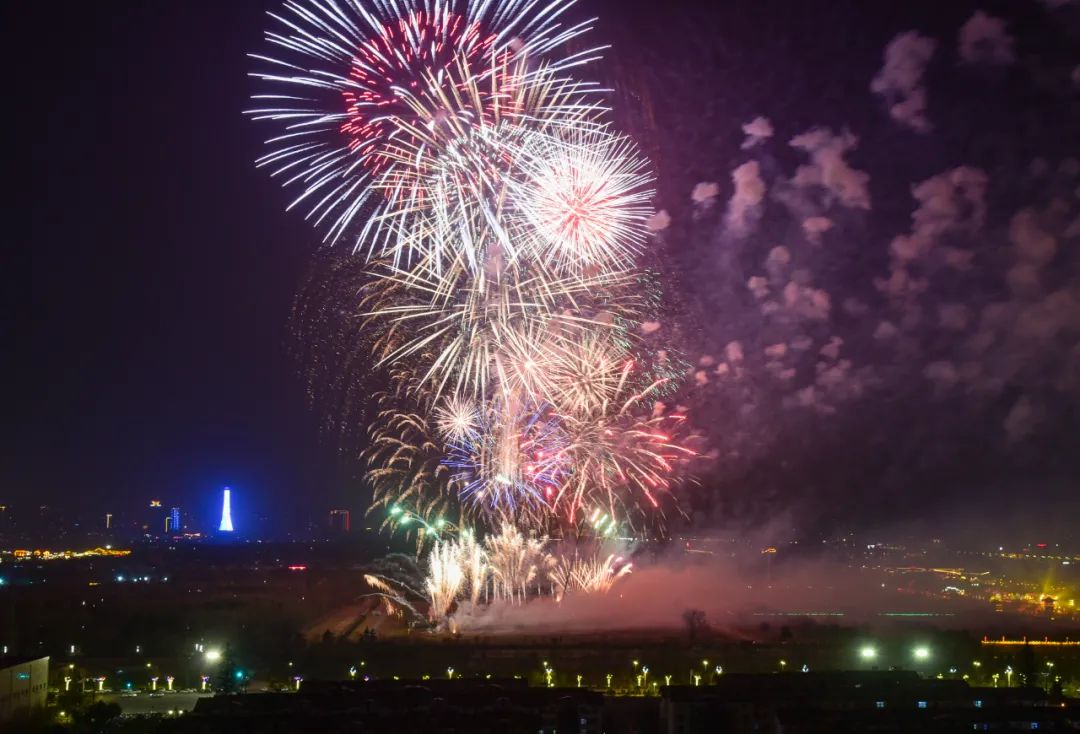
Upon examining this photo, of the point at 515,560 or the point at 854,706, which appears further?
the point at 515,560

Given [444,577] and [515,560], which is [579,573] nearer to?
[515,560]

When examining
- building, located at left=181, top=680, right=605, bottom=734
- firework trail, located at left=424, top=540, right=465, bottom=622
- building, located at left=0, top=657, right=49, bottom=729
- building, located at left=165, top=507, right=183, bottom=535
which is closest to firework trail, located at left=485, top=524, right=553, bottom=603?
firework trail, located at left=424, top=540, right=465, bottom=622

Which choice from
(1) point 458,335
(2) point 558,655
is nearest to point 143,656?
(2) point 558,655

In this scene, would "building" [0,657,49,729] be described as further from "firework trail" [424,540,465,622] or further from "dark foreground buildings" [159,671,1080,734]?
"firework trail" [424,540,465,622]

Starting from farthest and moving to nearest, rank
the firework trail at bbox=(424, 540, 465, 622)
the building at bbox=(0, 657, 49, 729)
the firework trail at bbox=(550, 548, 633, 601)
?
the firework trail at bbox=(550, 548, 633, 601), the firework trail at bbox=(424, 540, 465, 622), the building at bbox=(0, 657, 49, 729)

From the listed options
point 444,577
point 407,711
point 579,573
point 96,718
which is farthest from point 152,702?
point 579,573

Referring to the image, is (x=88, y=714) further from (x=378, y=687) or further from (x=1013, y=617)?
(x=1013, y=617)
